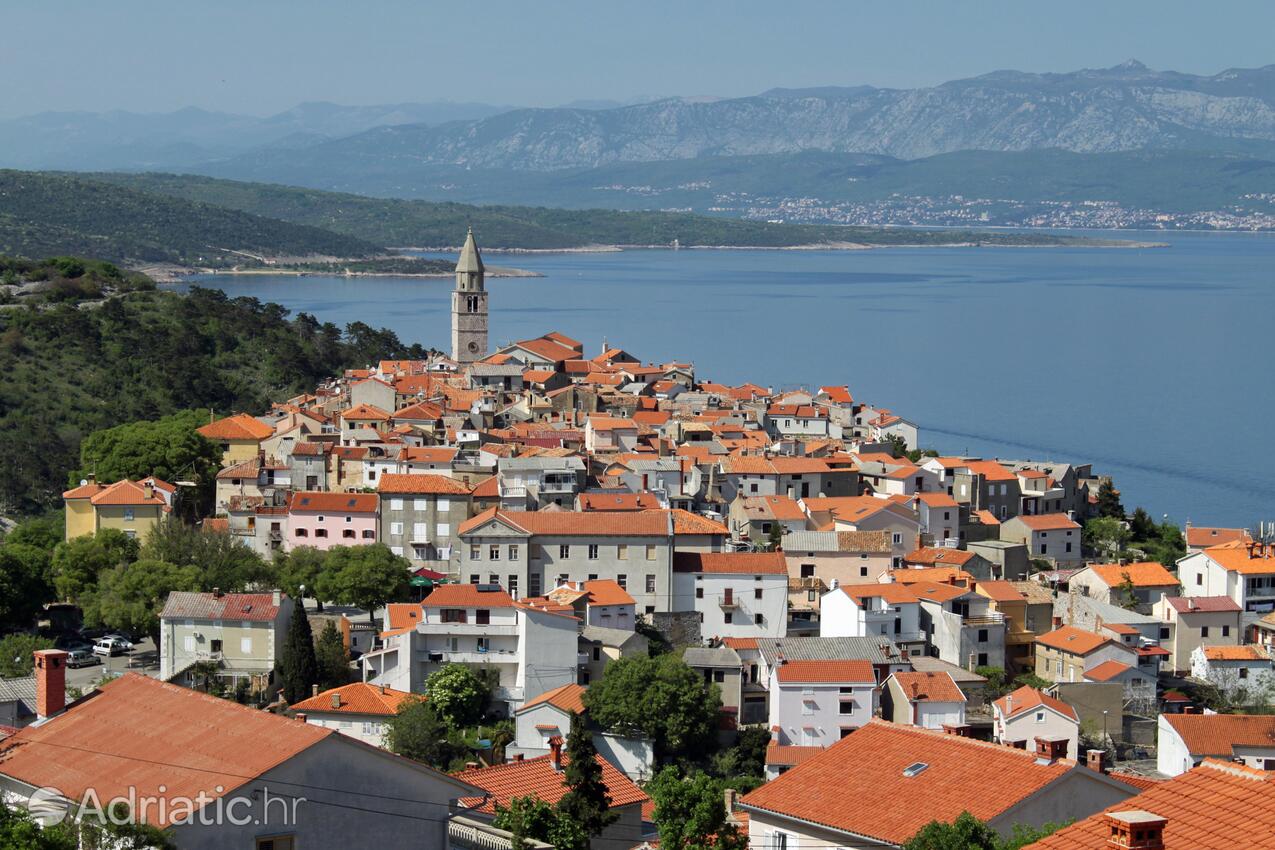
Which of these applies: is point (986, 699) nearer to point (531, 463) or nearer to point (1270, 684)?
point (1270, 684)

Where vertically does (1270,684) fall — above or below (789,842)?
below

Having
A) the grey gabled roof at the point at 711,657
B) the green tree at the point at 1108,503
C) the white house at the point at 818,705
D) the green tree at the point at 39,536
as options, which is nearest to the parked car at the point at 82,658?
the green tree at the point at 39,536

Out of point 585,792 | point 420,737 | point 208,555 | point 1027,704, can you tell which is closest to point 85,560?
point 208,555

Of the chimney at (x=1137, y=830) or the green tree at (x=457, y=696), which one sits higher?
the chimney at (x=1137, y=830)

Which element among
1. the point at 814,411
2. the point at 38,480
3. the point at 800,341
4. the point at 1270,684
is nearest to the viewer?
the point at 1270,684

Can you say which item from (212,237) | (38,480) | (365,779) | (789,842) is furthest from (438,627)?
(212,237)

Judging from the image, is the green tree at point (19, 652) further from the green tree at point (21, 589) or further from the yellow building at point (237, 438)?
the yellow building at point (237, 438)
